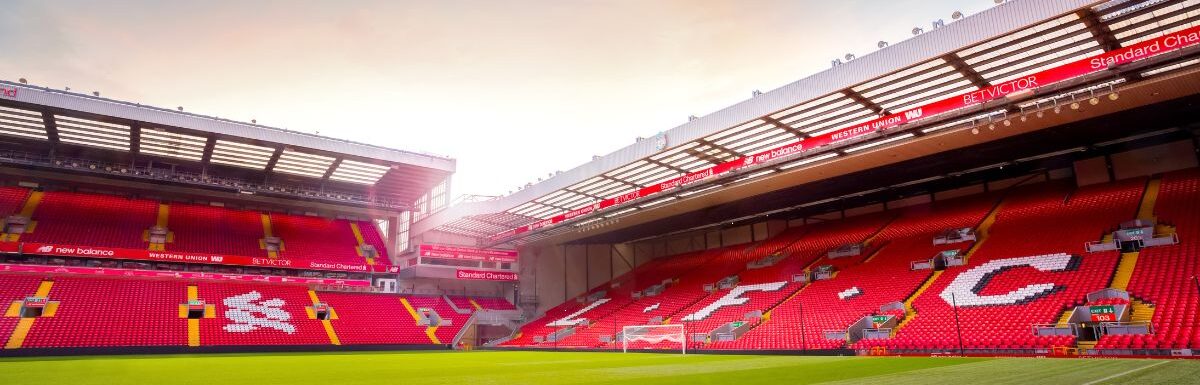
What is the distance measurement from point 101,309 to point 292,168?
1107 cm

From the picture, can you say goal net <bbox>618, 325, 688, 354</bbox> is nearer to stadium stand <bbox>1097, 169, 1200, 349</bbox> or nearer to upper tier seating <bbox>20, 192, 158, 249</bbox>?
stadium stand <bbox>1097, 169, 1200, 349</bbox>

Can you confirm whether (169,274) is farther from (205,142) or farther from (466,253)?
(466,253)

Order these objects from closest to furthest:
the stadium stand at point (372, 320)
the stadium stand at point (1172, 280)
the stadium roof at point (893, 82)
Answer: the stadium roof at point (893, 82)
the stadium stand at point (1172, 280)
the stadium stand at point (372, 320)

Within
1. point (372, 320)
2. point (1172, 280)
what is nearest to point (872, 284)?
point (1172, 280)

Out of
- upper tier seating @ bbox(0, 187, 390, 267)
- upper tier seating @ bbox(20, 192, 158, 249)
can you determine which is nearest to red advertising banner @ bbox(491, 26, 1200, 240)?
upper tier seating @ bbox(0, 187, 390, 267)

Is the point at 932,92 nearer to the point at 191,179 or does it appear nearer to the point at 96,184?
the point at 191,179

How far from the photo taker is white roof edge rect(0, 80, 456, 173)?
2503cm

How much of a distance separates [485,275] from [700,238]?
13.9 meters

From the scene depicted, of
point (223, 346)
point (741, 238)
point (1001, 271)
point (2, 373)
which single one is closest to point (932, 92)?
point (1001, 271)

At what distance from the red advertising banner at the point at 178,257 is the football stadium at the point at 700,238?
0.43 feet

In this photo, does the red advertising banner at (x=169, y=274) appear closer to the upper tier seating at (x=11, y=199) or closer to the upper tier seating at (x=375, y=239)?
the upper tier seating at (x=375, y=239)

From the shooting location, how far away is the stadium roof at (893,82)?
1407 centimetres

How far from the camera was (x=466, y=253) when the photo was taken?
3747cm

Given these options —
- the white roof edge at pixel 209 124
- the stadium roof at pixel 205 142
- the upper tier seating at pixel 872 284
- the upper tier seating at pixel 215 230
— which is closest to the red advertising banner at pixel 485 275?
the stadium roof at pixel 205 142
